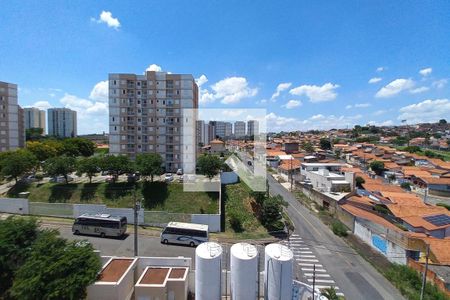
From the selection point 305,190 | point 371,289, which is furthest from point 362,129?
point 371,289

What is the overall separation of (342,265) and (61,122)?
116 meters

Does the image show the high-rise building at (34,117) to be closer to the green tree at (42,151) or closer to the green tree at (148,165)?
the green tree at (42,151)

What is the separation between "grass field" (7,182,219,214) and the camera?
22.3 m

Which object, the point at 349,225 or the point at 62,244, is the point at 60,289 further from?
Result: the point at 349,225

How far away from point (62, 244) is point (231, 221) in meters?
13.2

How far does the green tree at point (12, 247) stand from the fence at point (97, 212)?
995 centimetres

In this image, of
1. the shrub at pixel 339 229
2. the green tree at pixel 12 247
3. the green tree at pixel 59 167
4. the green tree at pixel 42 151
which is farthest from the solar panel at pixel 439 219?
the green tree at pixel 42 151

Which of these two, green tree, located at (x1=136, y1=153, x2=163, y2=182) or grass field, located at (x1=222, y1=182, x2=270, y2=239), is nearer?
grass field, located at (x1=222, y1=182, x2=270, y2=239)

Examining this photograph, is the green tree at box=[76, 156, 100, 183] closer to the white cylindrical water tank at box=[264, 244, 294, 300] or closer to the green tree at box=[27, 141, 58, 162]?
the green tree at box=[27, 141, 58, 162]

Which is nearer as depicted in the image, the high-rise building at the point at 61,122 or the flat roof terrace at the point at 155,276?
the flat roof terrace at the point at 155,276

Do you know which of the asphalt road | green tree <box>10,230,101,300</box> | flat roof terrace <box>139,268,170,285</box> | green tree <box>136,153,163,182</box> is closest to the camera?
green tree <box>10,230,101,300</box>

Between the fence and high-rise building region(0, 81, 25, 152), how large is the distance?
24154mm

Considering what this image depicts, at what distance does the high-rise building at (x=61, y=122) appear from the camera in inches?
3974

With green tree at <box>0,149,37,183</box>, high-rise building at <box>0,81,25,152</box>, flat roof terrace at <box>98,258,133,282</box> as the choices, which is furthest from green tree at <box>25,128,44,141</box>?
flat roof terrace at <box>98,258,133,282</box>
